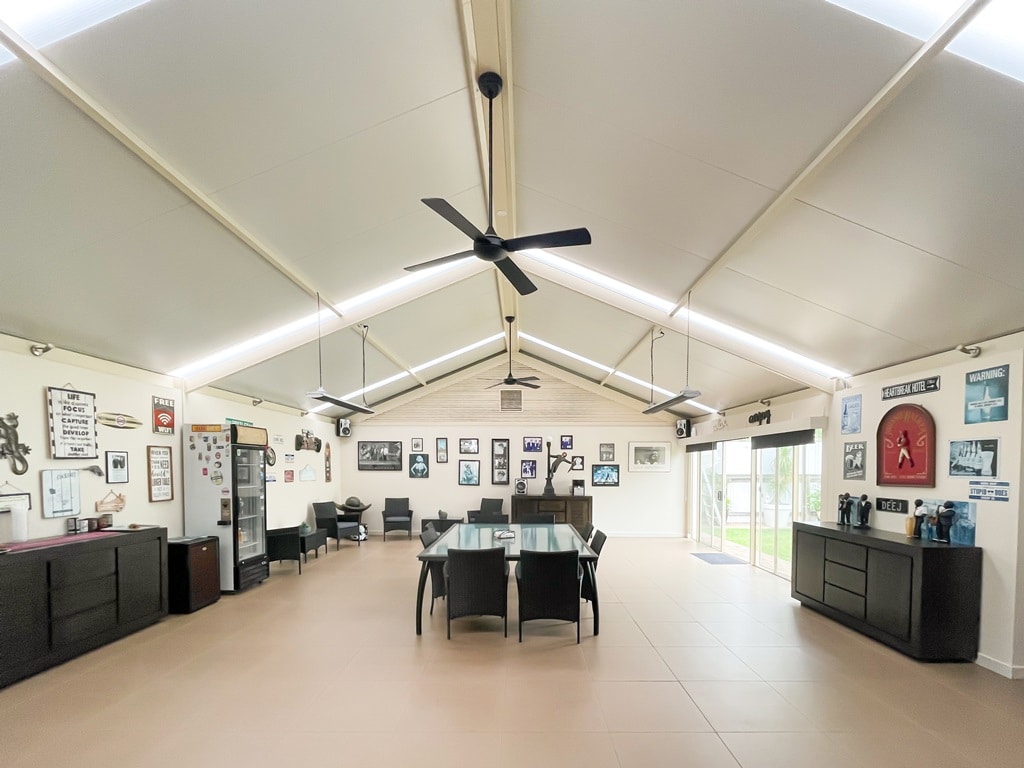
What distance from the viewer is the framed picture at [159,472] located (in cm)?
569

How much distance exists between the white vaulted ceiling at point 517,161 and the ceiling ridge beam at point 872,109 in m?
0.01

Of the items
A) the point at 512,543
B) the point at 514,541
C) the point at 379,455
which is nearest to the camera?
the point at 512,543

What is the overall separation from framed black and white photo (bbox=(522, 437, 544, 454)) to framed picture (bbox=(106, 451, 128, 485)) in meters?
7.34

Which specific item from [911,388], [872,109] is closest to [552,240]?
[872,109]

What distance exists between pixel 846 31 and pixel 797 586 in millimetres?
5737

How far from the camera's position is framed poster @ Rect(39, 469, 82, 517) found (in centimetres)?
436

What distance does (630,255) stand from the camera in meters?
5.16

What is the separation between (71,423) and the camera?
464cm

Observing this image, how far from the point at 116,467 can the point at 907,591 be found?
7542mm

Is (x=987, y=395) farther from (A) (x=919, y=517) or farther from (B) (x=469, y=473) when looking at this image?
(B) (x=469, y=473)

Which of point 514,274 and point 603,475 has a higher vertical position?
point 514,274

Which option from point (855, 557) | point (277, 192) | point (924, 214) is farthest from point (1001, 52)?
point (855, 557)

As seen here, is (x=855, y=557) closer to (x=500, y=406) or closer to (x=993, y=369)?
(x=993, y=369)

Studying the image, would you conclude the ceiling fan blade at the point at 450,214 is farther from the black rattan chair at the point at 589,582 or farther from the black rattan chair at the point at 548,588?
the black rattan chair at the point at 589,582
